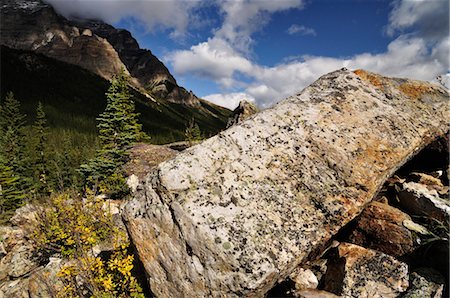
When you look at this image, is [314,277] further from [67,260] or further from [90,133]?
[90,133]

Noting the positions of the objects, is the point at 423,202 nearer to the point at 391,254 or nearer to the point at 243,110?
the point at 391,254

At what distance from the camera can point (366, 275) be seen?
20.2ft

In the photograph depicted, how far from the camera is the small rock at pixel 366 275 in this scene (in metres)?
5.96

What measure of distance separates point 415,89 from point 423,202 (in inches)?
125

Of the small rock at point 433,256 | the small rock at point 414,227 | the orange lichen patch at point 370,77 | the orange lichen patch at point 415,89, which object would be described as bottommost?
the small rock at point 433,256

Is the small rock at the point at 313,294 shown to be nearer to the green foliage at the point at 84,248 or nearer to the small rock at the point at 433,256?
the small rock at the point at 433,256

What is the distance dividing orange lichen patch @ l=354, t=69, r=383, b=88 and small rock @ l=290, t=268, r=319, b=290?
16.8 feet

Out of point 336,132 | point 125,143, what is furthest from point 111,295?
point 125,143

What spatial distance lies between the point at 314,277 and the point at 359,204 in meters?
1.86

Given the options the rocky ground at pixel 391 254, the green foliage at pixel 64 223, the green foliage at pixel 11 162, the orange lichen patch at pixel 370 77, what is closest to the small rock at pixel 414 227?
the rocky ground at pixel 391 254

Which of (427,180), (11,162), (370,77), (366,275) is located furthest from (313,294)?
(11,162)

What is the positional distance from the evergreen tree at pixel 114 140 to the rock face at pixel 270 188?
49.7 feet

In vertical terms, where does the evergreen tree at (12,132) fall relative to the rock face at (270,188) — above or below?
above

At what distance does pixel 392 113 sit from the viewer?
7410 mm
